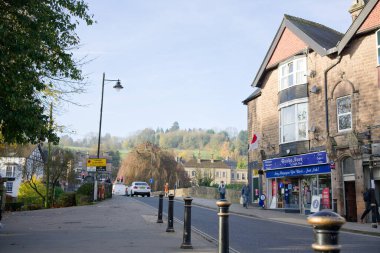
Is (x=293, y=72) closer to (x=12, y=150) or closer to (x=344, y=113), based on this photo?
(x=344, y=113)

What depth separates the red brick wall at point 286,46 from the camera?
25022 millimetres

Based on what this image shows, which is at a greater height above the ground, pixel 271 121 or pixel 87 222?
pixel 271 121

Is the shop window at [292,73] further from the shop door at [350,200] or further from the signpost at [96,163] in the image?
the signpost at [96,163]

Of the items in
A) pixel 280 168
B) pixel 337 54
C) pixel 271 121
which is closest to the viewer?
pixel 337 54

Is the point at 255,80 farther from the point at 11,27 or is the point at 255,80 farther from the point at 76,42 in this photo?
the point at 11,27

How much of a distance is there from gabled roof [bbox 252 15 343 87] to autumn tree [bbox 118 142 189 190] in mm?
40182

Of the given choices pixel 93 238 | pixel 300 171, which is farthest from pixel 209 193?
pixel 93 238

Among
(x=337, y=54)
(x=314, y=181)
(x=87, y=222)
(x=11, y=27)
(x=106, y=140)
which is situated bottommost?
(x=87, y=222)

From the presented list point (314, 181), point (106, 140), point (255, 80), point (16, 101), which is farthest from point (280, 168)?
point (106, 140)

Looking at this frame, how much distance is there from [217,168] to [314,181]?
106164 millimetres

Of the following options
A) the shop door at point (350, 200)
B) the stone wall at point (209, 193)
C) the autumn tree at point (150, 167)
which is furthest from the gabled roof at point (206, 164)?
the shop door at point (350, 200)

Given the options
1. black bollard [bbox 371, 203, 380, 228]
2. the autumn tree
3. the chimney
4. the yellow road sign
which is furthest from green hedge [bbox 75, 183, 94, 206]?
the autumn tree

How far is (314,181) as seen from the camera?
2359 cm

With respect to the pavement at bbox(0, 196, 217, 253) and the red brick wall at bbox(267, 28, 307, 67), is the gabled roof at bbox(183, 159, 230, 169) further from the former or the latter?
the pavement at bbox(0, 196, 217, 253)
